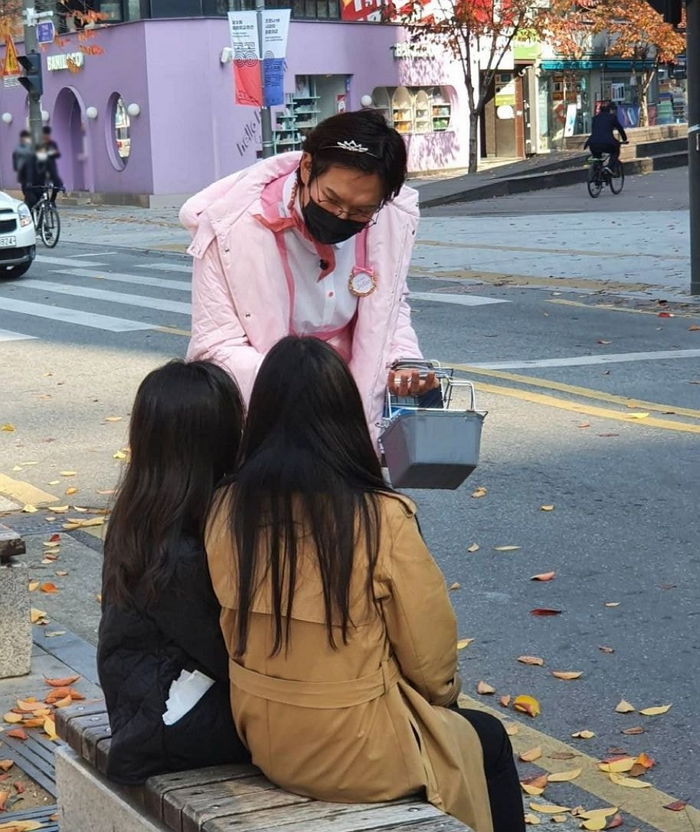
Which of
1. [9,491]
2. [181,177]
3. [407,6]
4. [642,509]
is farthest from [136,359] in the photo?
[407,6]

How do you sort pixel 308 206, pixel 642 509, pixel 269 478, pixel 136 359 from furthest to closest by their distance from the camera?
pixel 136 359, pixel 642 509, pixel 308 206, pixel 269 478

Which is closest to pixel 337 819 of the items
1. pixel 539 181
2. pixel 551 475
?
pixel 551 475

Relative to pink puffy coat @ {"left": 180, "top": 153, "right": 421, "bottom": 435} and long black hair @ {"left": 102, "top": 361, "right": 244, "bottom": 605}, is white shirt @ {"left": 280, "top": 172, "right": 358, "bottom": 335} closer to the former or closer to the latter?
pink puffy coat @ {"left": 180, "top": 153, "right": 421, "bottom": 435}

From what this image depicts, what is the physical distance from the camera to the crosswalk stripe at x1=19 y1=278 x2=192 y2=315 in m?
14.8

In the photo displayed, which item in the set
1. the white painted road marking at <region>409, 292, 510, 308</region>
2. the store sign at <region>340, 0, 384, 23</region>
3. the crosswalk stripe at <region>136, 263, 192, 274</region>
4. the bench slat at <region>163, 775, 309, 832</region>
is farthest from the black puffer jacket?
the store sign at <region>340, 0, 384, 23</region>

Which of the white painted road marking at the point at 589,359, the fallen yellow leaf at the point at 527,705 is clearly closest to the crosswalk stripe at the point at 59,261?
the white painted road marking at the point at 589,359

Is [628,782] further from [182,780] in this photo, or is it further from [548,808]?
[182,780]

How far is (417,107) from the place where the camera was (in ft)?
131

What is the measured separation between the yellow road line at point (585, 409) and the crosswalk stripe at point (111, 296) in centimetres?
501

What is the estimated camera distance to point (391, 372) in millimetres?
3457

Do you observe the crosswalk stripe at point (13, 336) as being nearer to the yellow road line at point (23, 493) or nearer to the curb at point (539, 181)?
the yellow road line at point (23, 493)

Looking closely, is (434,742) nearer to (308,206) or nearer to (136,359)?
(308,206)

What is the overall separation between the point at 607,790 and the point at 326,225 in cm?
168

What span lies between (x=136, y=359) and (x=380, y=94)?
28.6 m
